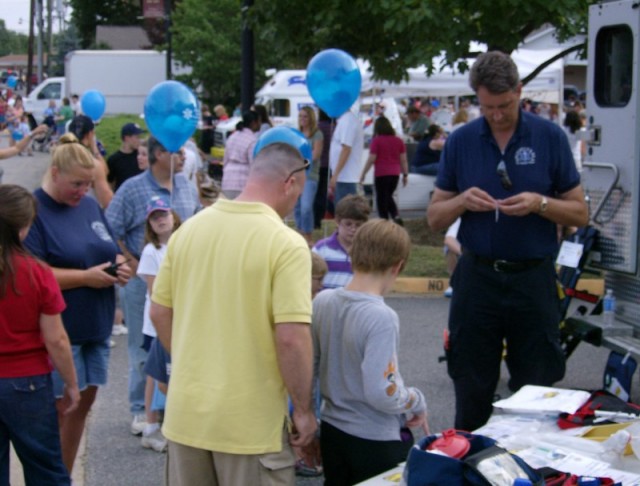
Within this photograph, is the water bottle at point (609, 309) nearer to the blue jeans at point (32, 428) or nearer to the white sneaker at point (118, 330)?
the blue jeans at point (32, 428)

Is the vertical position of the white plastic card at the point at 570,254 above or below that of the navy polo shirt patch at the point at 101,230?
below

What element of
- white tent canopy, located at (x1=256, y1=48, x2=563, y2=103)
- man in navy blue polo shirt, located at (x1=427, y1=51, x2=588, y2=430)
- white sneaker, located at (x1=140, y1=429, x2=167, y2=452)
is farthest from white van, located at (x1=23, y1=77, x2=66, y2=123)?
man in navy blue polo shirt, located at (x1=427, y1=51, x2=588, y2=430)

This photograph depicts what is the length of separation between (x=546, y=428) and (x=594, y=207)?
120 inches

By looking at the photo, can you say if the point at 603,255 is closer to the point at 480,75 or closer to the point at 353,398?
the point at 480,75

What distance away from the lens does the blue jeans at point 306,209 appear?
40.9 ft

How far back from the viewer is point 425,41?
1096 cm

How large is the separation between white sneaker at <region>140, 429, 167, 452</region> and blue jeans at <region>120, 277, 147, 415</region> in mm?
353

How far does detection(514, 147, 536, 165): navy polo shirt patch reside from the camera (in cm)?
431

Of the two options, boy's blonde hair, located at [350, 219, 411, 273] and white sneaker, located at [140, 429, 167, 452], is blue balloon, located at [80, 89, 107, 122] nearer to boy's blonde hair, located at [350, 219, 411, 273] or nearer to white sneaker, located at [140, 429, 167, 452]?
white sneaker, located at [140, 429, 167, 452]

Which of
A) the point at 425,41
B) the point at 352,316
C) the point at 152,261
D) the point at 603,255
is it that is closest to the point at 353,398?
the point at 352,316

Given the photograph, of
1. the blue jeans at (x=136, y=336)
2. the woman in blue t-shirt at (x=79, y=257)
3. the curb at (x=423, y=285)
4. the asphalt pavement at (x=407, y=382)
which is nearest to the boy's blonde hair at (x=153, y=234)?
the blue jeans at (x=136, y=336)

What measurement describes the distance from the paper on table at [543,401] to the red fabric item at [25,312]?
1.93 m

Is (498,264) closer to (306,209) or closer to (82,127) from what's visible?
(82,127)

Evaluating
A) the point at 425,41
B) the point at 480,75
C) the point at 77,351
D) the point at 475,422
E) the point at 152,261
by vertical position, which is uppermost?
the point at 425,41
